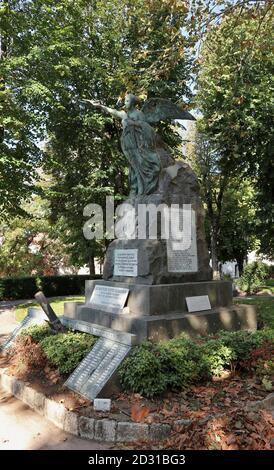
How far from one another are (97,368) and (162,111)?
559 centimetres

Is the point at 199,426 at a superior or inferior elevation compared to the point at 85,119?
inferior

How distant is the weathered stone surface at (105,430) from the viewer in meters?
4.54

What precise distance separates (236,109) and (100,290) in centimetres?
1091

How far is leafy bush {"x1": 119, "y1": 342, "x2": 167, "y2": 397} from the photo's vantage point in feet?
17.1

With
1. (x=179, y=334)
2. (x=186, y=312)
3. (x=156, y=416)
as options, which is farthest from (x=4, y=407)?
(x=186, y=312)

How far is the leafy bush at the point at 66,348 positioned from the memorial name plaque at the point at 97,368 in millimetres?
220

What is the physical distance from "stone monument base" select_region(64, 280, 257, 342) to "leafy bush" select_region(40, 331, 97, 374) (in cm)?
67

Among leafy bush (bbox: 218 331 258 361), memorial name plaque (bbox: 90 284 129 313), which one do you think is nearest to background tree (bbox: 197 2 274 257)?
memorial name plaque (bbox: 90 284 129 313)

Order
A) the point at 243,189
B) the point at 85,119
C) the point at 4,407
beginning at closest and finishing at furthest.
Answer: the point at 4,407 → the point at 85,119 → the point at 243,189

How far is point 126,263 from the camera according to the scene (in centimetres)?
801

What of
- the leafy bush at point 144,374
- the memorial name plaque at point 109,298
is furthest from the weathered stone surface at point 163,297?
the leafy bush at point 144,374

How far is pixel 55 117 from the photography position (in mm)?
17906

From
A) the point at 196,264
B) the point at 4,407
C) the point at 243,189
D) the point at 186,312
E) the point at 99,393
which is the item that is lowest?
the point at 4,407

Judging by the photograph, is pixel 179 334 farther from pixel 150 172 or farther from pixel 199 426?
pixel 150 172
